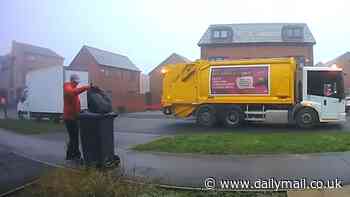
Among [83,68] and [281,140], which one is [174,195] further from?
[83,68]

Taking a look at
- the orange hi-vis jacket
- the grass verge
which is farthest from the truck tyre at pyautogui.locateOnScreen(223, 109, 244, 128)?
the grass verge

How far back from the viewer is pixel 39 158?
25.1 ft

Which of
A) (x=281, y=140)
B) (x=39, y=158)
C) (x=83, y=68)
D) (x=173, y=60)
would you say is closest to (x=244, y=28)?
(x=173, y=60)

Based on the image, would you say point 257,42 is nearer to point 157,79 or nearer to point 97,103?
point 157,79

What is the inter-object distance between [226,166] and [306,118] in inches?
353

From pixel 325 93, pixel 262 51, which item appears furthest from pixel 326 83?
pixel 262 51

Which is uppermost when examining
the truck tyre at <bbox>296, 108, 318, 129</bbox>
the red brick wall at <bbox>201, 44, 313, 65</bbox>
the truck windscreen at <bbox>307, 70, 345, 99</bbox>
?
the red brick wall at <bbox>201, 44, 313, 65</bbox>

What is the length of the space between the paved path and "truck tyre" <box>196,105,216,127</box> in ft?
25.1

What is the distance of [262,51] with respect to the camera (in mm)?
39750

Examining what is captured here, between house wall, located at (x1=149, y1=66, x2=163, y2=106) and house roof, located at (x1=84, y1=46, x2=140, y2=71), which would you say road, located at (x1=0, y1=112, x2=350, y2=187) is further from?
house wall, located at (x1=149, y1=66, x2=163, y2=106)

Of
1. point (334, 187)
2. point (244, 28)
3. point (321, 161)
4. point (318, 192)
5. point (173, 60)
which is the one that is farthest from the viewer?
point (173, 60)

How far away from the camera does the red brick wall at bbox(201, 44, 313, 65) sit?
130 ft

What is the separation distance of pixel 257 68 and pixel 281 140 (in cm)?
616

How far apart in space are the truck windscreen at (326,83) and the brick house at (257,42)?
2545 centimetres
